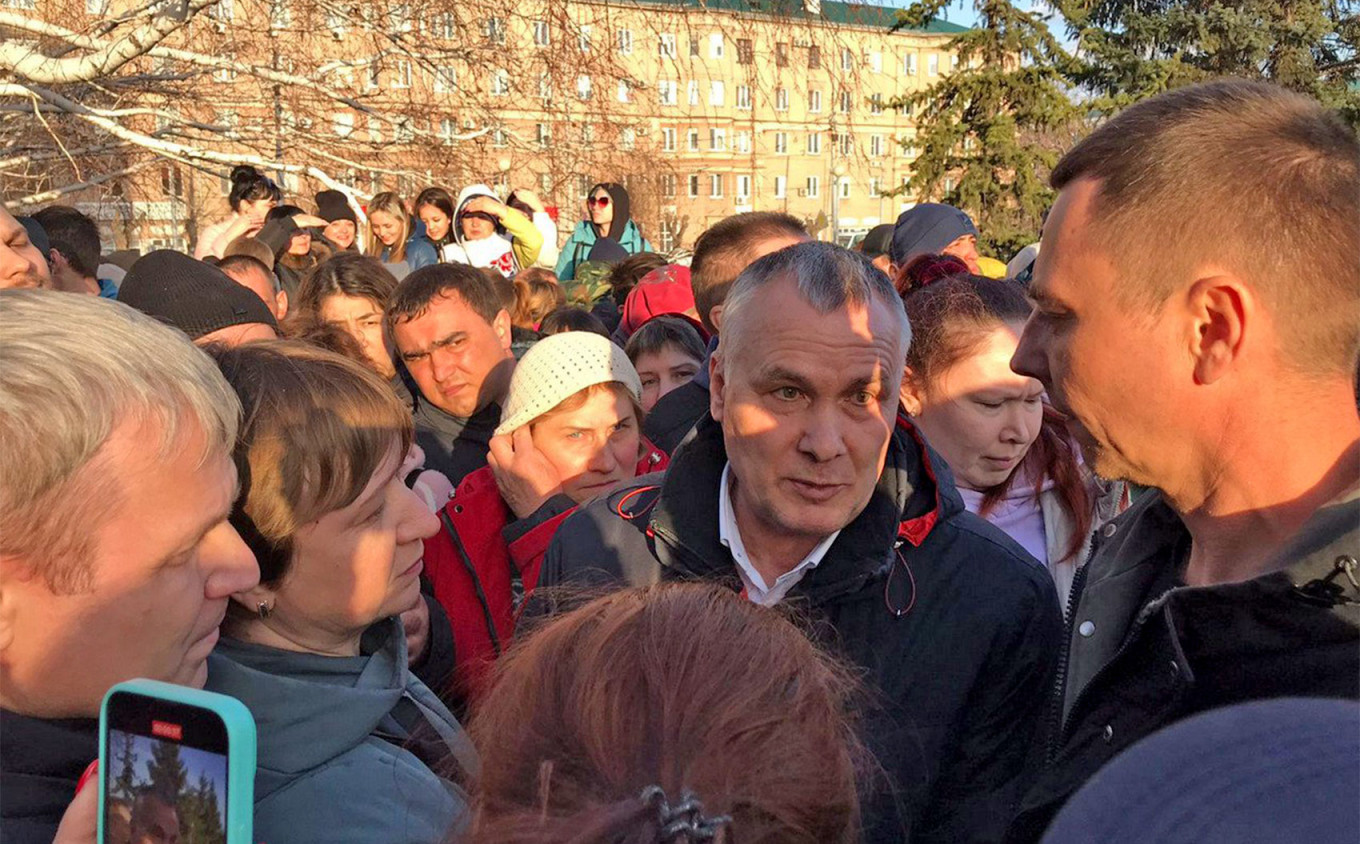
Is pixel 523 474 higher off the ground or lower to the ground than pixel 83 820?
lower

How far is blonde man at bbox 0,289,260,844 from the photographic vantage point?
1502 mm

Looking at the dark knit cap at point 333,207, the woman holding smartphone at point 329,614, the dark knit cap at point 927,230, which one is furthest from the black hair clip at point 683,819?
the dark knit cap at point 333,207

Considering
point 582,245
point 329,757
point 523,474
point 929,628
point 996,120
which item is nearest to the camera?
point 329,757

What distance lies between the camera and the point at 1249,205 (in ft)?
6.09

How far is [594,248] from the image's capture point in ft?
31.7

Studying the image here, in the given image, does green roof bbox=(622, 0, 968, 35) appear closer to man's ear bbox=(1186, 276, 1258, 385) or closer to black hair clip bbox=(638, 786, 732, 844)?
man's ear bbox=(1186, 276, 1258, 385)

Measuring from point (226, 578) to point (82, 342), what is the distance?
0.38 metres

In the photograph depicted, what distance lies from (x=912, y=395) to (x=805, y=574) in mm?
1320

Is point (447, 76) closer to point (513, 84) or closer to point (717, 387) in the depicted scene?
point (513, 84)

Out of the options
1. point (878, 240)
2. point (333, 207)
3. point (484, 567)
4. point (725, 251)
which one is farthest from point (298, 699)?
point (878, 240)

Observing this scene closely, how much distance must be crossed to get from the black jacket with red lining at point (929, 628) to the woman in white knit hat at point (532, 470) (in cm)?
91

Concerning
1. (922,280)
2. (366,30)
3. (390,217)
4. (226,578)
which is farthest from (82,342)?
(390,217)

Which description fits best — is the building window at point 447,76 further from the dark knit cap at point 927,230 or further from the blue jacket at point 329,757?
the blue jacket at point 329,757

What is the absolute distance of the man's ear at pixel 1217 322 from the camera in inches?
72.2
